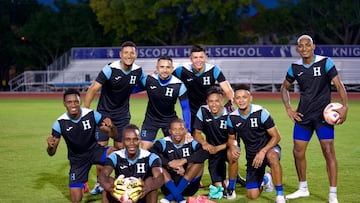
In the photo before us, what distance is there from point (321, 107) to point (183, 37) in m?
42.3

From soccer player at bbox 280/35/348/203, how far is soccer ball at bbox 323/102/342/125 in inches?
4.2

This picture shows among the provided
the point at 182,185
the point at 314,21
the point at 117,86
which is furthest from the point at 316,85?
the point at 314,21

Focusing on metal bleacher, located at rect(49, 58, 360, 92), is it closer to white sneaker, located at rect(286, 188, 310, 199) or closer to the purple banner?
the purple banner

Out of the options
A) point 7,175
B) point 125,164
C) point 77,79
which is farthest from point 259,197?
point 77,79

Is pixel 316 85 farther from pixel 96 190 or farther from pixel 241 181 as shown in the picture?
pixel 96 190

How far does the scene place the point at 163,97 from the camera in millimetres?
8484

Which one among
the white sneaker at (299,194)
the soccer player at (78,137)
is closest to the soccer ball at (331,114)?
the white sneaker at (299,194)

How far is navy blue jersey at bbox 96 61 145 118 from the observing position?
8.33 m

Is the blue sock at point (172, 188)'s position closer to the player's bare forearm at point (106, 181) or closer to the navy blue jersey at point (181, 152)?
the navy blue jersey at point (181, 152)

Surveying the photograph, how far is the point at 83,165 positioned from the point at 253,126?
2.23 m

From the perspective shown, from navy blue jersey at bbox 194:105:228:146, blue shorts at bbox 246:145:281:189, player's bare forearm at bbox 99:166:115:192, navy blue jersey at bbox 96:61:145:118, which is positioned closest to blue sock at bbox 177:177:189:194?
blue shorts at bbox 246:145:281:189

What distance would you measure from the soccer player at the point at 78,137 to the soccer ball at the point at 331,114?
8.68 feet

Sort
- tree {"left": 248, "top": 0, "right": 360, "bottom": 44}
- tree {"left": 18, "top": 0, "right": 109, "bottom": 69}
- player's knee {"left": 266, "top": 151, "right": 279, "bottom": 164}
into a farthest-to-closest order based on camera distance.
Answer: tree {"left": 18, "top": 0, "right": 109, "bottom": 69} → tree {"left": 248, "top": 0, "right": 360, "bottom": 44} → player's knee {"left": 266, "top": 151, "right": 279, "bottom": 164}

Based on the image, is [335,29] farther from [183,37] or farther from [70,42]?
[70,42]
